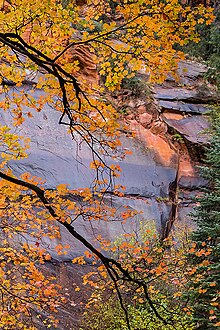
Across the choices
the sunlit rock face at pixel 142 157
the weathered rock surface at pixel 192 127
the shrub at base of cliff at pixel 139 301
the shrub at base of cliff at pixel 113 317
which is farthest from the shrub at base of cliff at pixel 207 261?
the weathered rock surface at pixel 192 127

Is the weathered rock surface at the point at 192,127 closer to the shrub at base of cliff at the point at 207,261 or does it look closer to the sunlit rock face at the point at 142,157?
the sunlit rock face at the point at 142,157

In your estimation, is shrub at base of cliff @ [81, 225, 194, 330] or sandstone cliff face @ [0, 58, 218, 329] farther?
sandstone cliff face @ [0, 58, 218, 329]

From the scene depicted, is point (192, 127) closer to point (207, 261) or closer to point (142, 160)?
point (142, 160)

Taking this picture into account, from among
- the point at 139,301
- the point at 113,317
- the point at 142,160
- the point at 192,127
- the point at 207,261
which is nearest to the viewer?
the point at 207,261

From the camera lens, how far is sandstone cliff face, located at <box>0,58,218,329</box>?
10.2 metres

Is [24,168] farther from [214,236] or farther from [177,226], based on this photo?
[214,236]

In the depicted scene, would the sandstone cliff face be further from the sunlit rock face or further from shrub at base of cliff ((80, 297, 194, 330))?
shrub at base of cliff ((80, 297, 194, 330))

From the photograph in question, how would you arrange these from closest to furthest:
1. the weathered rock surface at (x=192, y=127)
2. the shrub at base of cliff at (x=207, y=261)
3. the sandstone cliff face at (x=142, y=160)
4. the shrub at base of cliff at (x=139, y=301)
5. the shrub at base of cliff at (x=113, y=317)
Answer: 1. the shrub at base of cliff at (x=207, y=261)
2. the shrub at base of cliff at (x=139, y=301)
3. the shrub at base of cliff at (x=113, y=317)
4. the sandstone cliff face at (x=142, y=160)
5. the weathered rock surface at (x=192, y=127)

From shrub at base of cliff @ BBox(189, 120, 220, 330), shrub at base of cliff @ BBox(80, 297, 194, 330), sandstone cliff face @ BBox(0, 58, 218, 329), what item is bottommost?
shrub at base of cliff @ BBox(80, 297, 194, 330)

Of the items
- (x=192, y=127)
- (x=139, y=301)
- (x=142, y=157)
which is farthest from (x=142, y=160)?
(x=139, y=301)

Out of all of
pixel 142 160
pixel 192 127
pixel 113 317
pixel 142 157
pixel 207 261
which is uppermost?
pixel 192 127

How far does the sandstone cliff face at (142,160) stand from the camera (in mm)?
10250

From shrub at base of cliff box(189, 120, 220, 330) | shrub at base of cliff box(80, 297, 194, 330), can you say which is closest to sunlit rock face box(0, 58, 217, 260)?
shrub at base of cliff box(80, 297, 194, 330)

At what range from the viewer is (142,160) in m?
12.2
